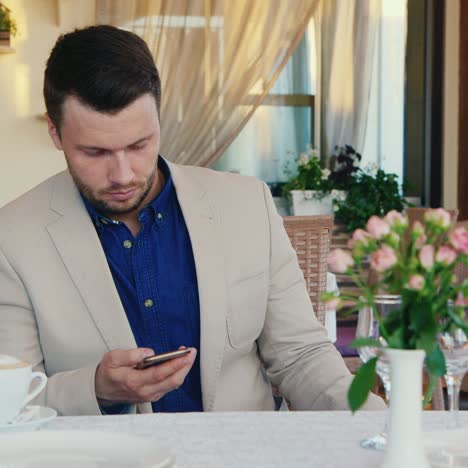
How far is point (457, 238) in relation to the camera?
107 cm

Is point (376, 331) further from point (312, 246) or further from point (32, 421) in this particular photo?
point (312, 246)

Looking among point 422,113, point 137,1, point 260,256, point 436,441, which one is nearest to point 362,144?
point 422,113

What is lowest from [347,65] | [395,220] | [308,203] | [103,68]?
[308,203]

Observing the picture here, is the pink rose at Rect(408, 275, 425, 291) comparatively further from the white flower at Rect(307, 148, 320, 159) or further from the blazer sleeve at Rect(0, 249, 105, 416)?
the white flower at Rect(307, 148, 320, 159)

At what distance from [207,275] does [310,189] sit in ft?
11.8

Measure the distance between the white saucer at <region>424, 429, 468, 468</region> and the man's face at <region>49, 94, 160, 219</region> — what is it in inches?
32.1

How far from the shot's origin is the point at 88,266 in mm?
1885

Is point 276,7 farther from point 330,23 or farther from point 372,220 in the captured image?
point 372,220

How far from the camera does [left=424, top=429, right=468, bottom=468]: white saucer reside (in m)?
1.22

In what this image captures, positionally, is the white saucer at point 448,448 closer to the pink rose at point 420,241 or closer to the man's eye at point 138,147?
the pink rose at point 420,241

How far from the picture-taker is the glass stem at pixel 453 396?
134 centimetres

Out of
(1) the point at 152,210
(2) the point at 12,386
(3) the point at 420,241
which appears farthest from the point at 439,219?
(1) the point at 152,210

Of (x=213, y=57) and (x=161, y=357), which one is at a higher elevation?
(x=213, y=57)

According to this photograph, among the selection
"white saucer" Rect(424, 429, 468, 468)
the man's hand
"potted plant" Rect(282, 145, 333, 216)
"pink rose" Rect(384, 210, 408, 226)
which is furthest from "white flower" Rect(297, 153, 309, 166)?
"pink rose" Rect(384, 210, 408, 226)
